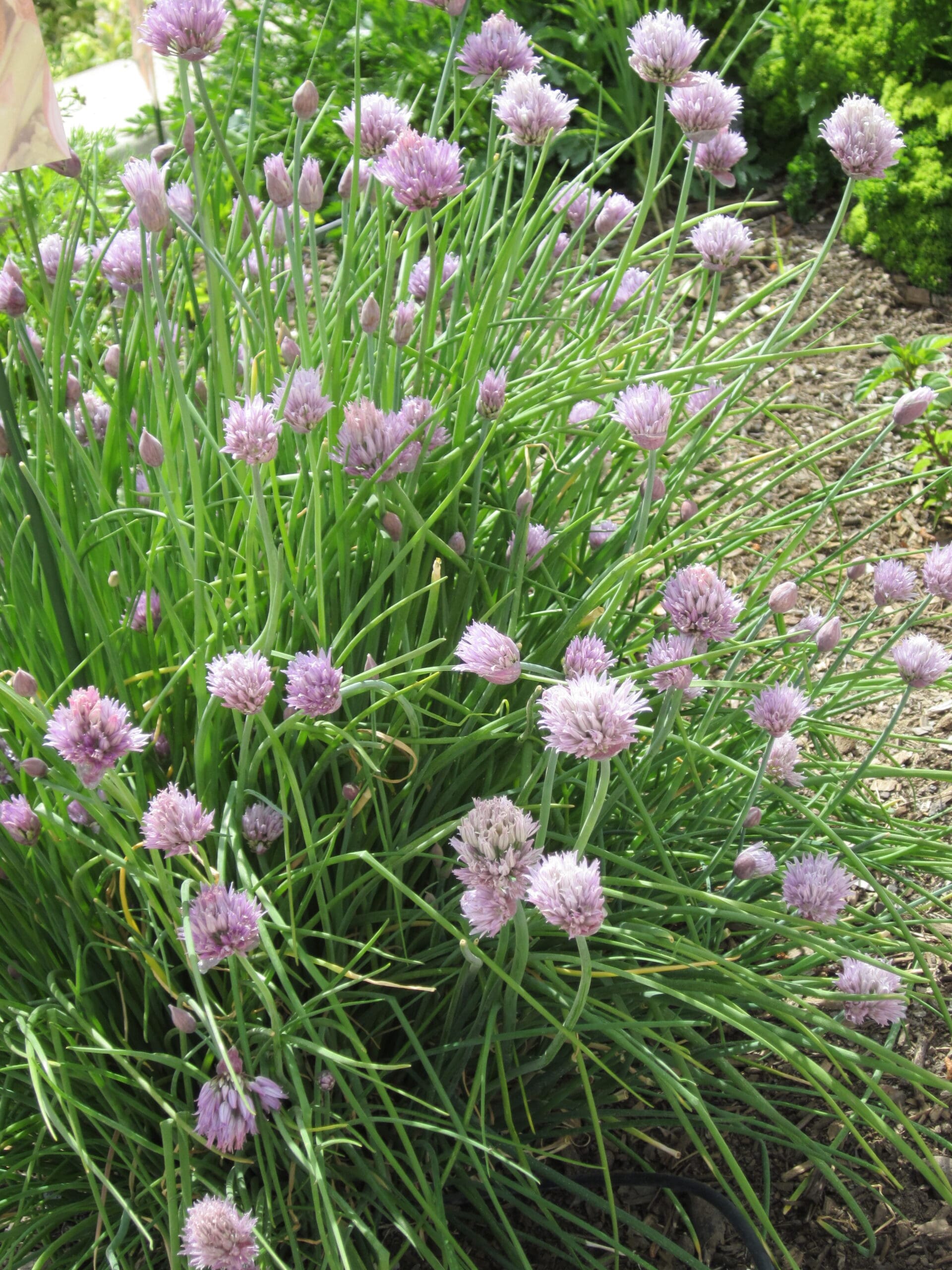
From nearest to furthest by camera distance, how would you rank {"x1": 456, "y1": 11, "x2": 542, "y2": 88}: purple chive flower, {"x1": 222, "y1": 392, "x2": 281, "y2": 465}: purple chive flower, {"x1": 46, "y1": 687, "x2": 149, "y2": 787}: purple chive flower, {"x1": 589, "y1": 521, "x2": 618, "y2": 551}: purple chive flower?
{"x1": 46, "y1": 687, "x2": 149, "y2": 787}: purple chive flower → {"x1": 222, "y1": 392, "x2": 281, "y2": 465}: purple chive flower → {"x1": 456, "y1": 11, "x2": 542, "y2": 88}: purple chive flower → {"x1": 589, "y1": 521, "x2": 618, "y2": 551}: purple chive flower

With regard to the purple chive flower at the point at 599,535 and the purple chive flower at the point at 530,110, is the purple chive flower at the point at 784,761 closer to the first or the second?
the purple chive flower at the point at 599,535

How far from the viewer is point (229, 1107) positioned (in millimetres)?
1287

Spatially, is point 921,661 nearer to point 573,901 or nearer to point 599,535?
point 599,535

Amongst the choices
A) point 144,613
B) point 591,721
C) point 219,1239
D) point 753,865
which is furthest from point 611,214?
point 219,1239

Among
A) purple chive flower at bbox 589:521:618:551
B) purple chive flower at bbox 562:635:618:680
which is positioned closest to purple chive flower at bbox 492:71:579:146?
purple chive flower at bbox 589:521:618:551

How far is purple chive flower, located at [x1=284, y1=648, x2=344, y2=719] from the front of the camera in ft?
4.22

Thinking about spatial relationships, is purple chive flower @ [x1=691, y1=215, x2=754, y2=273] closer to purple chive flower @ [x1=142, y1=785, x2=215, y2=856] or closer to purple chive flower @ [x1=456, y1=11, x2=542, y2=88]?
purple chive flower @ [x1=456, y1=11, x2=542, y2=88]

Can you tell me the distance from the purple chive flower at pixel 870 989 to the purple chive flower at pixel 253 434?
3.07 feet

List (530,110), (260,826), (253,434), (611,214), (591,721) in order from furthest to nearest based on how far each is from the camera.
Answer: (611,214)
(530,110)
(260,826)
(253,434)
(591,721)

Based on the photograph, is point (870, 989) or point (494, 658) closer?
point (494, 658)

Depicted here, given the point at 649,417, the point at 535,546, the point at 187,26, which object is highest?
the point at 187,26

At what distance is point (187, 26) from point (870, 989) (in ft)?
4.59

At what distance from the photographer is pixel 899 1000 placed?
61.3 inches

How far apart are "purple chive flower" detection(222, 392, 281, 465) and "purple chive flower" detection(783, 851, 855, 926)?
832 mm
